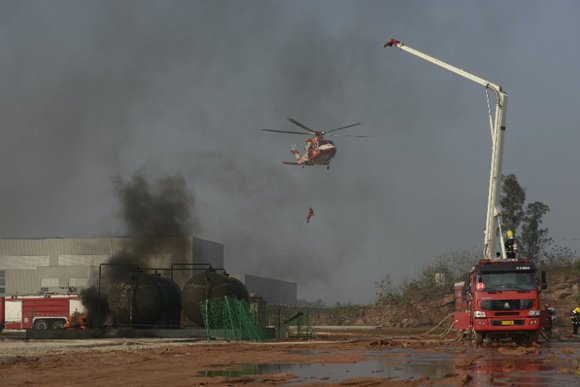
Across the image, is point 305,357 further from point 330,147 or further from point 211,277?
point 330,147

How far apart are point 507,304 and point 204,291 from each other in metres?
18.0

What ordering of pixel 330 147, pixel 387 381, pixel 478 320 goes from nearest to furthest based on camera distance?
pixel 387 381 < pixel 478 320 < pixel 330 147

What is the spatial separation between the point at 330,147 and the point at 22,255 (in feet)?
172

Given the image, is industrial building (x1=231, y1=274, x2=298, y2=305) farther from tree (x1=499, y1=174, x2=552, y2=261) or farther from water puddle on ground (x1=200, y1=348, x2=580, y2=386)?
water puddle on ground (x1=200, y1=348, x2=580, y2=386)

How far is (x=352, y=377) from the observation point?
15.3 metres

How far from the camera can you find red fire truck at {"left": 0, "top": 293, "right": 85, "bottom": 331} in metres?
51.8

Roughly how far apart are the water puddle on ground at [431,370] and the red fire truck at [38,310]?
113ft

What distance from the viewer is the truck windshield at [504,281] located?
27.7 metres

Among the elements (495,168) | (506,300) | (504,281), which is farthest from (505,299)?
(495,168)

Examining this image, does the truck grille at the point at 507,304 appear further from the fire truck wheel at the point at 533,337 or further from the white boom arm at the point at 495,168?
the white boom arm at the point at 495,168

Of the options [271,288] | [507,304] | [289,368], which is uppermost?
[271,288]

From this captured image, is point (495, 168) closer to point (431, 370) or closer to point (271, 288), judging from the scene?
point (431, 370)

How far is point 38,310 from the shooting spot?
5288cm

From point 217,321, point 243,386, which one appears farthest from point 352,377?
point 217,321
